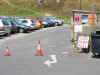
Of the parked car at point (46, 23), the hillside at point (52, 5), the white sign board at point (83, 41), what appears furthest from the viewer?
the hillside at point (52, 5)

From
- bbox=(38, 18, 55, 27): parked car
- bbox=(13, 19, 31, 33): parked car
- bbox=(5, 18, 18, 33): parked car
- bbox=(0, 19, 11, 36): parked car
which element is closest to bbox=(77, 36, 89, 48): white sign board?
bbox=(0, 19, 11, 36): parked car

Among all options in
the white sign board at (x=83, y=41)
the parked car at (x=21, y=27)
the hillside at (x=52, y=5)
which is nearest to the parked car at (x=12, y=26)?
the parked car at (x=21, y=27)

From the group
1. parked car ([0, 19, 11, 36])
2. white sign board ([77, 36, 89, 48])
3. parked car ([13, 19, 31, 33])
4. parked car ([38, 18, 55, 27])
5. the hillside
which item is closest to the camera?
white sign board ([77, 36, 89, 48])

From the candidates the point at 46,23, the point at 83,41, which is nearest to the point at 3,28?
the point at 83,41

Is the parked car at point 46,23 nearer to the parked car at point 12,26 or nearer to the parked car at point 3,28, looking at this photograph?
the parked car at point 12,26

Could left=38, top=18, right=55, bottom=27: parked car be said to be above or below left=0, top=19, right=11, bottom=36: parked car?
below

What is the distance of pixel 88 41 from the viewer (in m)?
16.3

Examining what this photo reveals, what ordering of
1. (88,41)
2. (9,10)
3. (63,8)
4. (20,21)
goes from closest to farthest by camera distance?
(88,41)
(20,21)
(9,10)
(63,8)

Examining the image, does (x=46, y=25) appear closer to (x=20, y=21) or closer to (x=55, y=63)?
(x=20, y=21)

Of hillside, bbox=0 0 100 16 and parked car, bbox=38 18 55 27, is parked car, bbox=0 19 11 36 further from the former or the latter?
hillside, bbox=0 0 100 16

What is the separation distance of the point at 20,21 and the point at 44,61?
2293cm

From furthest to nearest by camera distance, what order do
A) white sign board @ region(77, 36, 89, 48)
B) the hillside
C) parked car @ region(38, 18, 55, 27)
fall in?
the hillside
parked car @ region(38, 18, 55, 27)
white sign board @ region(77, 36, 89, 48)

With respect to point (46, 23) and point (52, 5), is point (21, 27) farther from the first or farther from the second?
point (52, 5)

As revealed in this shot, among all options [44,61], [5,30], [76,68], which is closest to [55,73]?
[76,68]
